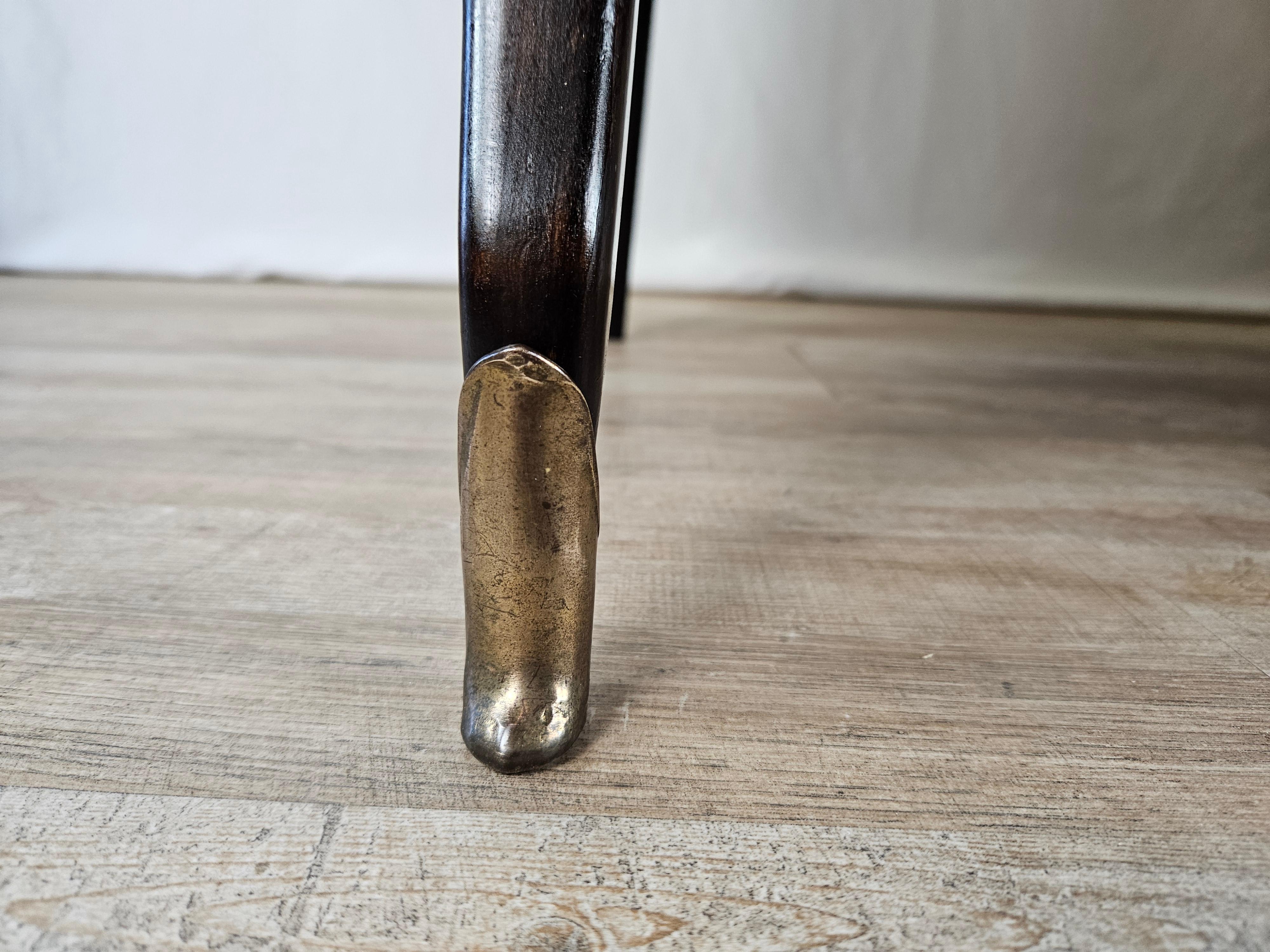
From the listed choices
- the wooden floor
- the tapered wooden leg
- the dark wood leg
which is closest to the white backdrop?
A: the dark wood leg

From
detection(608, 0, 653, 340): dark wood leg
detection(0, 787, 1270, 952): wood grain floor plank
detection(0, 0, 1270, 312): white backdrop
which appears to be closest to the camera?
detection(0, 787, 1270, 952): wood grain floor plank

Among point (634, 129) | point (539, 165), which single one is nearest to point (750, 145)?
point (634, 129)

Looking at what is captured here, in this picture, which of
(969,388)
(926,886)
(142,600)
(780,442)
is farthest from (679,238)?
(926,886)

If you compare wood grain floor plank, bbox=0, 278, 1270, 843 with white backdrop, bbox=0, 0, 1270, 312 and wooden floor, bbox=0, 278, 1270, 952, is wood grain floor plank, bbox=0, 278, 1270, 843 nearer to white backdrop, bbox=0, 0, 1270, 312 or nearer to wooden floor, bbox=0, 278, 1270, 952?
wooden floor, bbox=0, 278, 1270, 952

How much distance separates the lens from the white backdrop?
1.40 m

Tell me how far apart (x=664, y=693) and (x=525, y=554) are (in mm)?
96

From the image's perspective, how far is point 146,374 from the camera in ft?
2.70

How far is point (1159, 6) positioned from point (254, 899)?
1.59m

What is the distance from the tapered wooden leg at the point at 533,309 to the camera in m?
0.26

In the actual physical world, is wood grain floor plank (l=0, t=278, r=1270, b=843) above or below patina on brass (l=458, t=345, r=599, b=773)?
below

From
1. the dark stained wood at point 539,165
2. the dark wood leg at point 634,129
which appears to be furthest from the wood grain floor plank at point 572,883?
the dark wood leg at point 634,129

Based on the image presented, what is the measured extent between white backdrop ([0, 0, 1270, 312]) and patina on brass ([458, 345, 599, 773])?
1211mm

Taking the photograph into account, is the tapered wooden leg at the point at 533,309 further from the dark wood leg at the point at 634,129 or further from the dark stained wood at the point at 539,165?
the dark wood leg at the point at 634,129

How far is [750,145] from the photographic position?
1.47 metres
